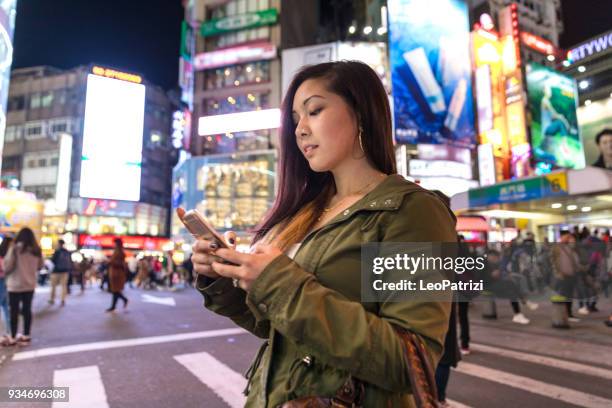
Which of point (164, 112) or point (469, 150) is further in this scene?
point (164, 112)

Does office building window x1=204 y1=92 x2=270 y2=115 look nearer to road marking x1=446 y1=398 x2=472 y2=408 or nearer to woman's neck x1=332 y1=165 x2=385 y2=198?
road marking x1=446 y1=398 x2=472 y2=408

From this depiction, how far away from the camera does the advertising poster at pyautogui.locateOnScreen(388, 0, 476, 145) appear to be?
1175 inches

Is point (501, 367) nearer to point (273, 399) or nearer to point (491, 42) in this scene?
point (273, 399)

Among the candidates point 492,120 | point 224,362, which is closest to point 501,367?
point 224,362

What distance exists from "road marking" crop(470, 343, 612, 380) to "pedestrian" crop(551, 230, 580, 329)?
222cm

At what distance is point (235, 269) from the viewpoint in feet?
3.64

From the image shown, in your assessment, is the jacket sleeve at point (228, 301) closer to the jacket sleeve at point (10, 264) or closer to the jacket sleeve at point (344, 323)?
the jacket sleeve at point (344, 323)

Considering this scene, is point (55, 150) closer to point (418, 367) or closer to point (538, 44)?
point (538, 44)

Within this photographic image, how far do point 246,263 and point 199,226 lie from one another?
7.6 inches

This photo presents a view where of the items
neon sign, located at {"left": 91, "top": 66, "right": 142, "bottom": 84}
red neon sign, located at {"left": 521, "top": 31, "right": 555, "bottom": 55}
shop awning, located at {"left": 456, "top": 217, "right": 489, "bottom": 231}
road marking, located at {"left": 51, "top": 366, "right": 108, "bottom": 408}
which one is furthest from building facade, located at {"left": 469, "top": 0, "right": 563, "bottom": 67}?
road marking, located at {"left": 51, "top": 366, "right": 108, "bottom": 408}

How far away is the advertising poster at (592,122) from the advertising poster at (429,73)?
42.2ft

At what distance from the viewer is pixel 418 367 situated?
1067mm

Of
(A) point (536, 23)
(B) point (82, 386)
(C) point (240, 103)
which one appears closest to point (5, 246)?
(B) point (82, 386)

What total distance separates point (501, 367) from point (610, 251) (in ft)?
9.49
